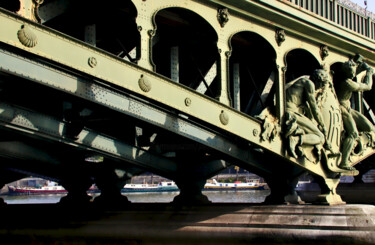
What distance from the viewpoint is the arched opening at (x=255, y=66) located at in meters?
13.7

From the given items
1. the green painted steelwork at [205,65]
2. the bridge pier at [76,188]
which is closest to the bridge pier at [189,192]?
the green painted steelwork at [205,65]

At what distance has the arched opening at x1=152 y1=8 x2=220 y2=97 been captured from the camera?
12023mm

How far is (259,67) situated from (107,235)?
6.44 metres

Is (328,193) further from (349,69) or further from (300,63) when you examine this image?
(300,63)

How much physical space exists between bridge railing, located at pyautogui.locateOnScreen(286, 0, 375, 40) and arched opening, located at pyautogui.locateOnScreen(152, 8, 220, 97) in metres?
2.73

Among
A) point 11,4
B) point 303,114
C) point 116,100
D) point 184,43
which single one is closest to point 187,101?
point 116,100

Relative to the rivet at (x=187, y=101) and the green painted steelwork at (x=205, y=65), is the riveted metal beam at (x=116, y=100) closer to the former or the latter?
the green painted steelwork at (x=205, y=65)

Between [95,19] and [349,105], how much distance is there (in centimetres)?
842

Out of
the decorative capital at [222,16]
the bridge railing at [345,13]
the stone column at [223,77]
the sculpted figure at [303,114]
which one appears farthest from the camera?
the bridge railing at [345,13]

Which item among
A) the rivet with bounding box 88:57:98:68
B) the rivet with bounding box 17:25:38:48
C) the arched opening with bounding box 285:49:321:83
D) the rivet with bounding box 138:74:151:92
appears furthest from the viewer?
the arched opening with bounding box 285:49:321:83

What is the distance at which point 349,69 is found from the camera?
51.6 feet

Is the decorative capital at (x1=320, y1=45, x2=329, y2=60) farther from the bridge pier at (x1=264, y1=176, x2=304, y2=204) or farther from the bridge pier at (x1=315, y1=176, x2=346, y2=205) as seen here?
the bridge pier at (x1=264, y1=176, x2=304, y2=204)

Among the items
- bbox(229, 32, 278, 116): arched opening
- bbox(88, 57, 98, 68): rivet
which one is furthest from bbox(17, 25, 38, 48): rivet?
bbox(229, 32, 278, 116): arched opening

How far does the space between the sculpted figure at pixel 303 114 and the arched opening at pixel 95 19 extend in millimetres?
4227
